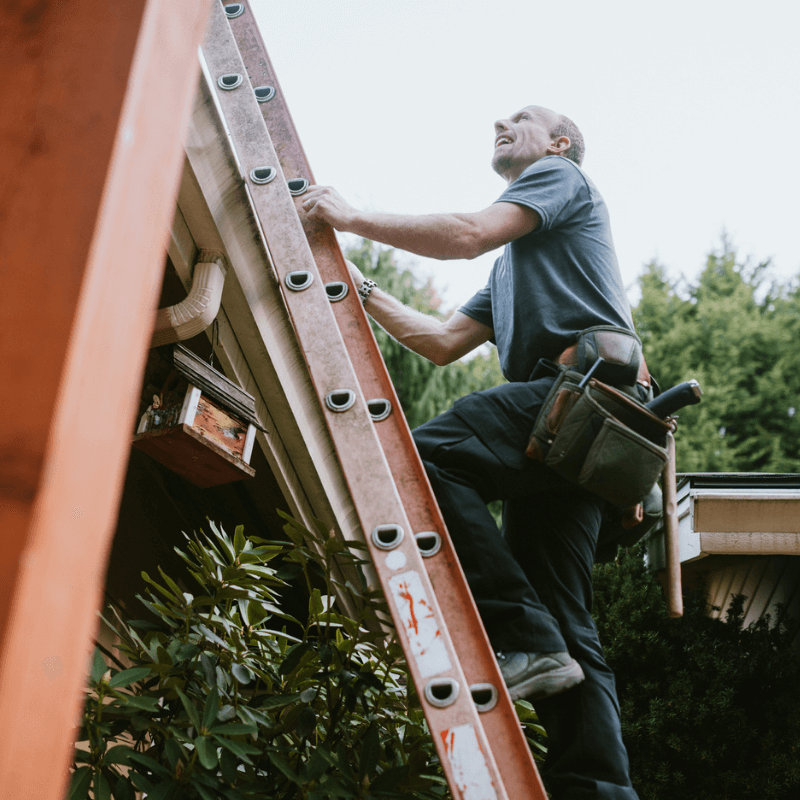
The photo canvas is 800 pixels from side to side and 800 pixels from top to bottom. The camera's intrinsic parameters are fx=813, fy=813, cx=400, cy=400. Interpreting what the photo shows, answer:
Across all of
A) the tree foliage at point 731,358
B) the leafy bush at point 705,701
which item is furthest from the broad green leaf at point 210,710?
the tree foliage at point 731,358

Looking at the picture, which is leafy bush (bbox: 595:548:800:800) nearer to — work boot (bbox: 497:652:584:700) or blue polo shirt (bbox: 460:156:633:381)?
blue polo shirt (bbox: 460:156:633:381)

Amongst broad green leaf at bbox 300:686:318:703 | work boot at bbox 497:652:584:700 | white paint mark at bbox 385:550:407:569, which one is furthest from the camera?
work boot at bbox 497:652:584:700

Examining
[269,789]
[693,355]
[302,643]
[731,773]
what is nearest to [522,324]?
[302,643]

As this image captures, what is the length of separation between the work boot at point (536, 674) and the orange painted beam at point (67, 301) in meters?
1.43

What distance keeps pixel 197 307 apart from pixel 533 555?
105 centimetres

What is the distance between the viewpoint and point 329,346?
1703 mm

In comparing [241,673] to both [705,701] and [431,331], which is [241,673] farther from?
[705,701]

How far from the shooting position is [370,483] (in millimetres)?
1560

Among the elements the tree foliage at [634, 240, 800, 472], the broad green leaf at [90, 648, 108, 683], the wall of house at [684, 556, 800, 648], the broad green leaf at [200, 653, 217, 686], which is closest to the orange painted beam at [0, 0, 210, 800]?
the broad green leaf at [90, 648, 108, 683]

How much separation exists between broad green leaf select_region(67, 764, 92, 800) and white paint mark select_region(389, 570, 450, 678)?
1.86ft

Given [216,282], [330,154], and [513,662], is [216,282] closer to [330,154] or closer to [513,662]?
[513,662]

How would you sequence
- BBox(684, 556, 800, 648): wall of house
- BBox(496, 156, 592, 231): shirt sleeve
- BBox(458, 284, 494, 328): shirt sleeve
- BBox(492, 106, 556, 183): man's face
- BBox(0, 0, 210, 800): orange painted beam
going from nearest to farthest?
BBox(0, 0, 210, 800): orange painted beam → BBox(496, 156, 592, 231): shirt sleeve → BBox(492, 106, 556, 183): man's face → BBox(458, 284, 494, 328): shirt sleeve → BBox(684, 556, 800, 648): wall of house

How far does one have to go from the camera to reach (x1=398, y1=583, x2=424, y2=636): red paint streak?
145 centimetres

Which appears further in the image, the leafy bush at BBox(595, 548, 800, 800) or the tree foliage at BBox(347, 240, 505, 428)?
the tree foliage at BBox(347, 240, 505, 428)
